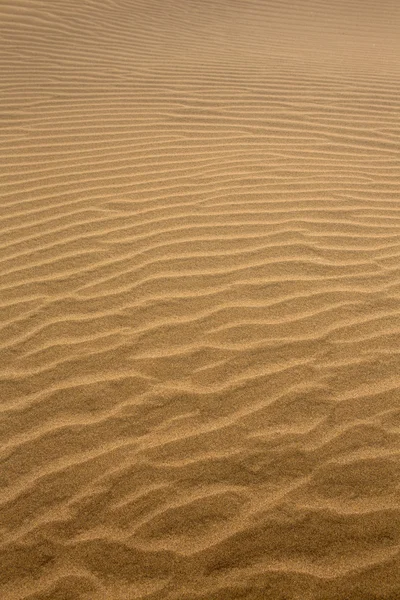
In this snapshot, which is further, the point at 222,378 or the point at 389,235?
the point at 389,235

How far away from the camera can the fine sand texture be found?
2.17 m

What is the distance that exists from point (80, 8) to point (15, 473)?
7469mm

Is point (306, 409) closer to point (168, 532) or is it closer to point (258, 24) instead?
point (168, 532)

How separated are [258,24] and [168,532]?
7.49 meters

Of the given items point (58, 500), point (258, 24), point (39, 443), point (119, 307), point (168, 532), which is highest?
point (258, 24)

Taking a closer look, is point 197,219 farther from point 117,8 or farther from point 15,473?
point 117,8

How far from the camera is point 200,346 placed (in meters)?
2.87

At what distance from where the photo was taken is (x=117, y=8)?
8391mm

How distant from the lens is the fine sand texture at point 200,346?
2.17 m

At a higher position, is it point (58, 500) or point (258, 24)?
point (258, 24)

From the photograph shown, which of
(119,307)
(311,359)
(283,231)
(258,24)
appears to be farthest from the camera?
(258,24)

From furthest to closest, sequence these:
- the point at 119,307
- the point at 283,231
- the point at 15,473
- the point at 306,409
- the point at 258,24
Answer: the point at 258,24 < the point at 283,231 < the point at 119,307 < the point at 306,409 < the point at 15,473

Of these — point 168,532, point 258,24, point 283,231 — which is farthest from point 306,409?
point 258,24

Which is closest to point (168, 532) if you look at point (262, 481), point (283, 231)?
point (262, 481)
